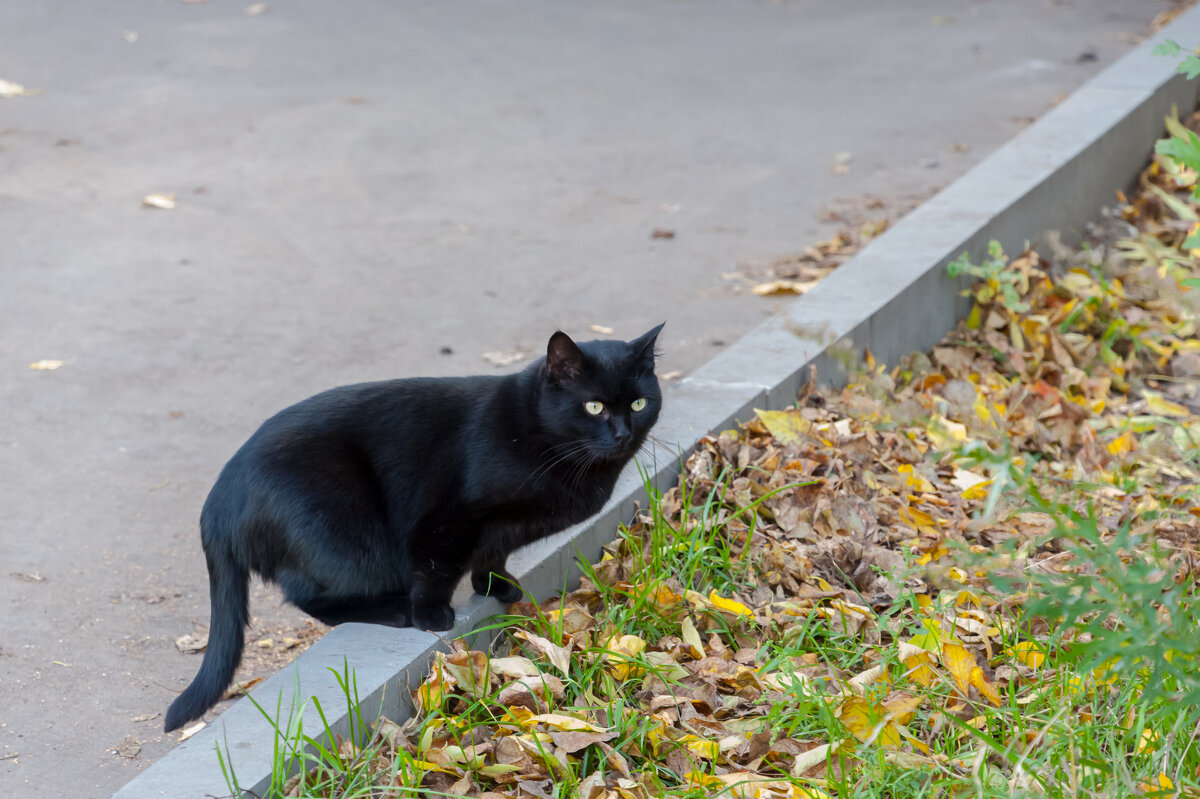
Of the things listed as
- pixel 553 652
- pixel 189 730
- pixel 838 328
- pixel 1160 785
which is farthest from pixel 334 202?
pixel 1160 785

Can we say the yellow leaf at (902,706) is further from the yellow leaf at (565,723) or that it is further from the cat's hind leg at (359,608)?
the cat's hind leg at (359,608)

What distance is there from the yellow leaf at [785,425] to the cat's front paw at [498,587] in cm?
111

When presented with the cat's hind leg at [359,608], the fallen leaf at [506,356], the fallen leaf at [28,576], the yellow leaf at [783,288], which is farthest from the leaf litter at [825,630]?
the fallen leaf at [28,576]

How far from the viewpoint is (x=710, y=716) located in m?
2.70

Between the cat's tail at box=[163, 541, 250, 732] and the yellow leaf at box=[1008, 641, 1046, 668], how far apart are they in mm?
1773

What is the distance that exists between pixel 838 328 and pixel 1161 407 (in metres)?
1.43

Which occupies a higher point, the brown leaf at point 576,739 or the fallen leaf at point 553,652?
the brown leaf at point 576,739

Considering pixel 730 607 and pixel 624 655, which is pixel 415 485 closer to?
pixel 624 655

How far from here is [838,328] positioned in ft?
13.8

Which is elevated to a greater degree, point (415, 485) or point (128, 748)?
point (415, 485)

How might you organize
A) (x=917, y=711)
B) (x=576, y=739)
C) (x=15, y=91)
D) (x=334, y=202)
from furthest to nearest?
(x=15, y=91) < (x=334, y=202) < (x=917, y=711) < (x=576, y=739)

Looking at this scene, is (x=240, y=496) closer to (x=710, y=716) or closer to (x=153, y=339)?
(x=710, y=716)

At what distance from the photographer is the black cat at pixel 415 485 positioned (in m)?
2.77

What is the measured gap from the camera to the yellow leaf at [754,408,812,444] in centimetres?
374
